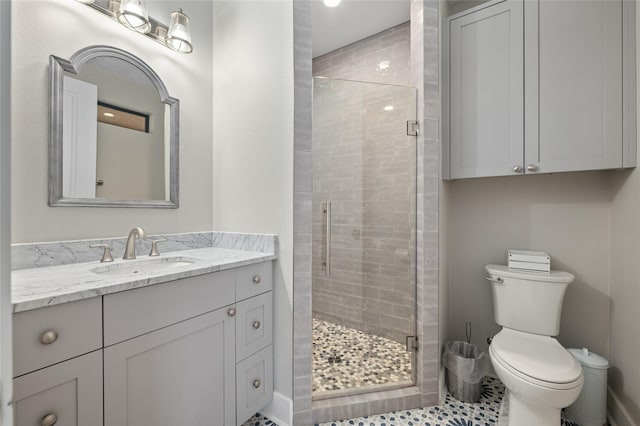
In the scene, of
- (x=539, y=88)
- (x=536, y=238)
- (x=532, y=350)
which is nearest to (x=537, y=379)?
(x=532, y=350)

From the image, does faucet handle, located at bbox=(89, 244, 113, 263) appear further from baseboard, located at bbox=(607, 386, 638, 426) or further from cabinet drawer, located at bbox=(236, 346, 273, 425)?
baseboard, located at bbox=(607, 386, 638, 426)

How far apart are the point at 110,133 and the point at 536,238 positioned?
2.74m

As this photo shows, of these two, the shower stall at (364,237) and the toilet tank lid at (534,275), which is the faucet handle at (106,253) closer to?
the shower stall at (364,237)

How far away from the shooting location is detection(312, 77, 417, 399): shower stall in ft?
5.82

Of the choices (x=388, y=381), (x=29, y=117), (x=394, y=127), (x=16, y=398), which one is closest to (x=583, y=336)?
(x=388, y=381)

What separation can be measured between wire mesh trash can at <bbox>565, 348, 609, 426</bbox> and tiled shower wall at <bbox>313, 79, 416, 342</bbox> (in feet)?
3.17

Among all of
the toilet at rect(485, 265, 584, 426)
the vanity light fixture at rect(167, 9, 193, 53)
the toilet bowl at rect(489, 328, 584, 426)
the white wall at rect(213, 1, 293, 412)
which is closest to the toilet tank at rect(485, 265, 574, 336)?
the toilet at rect(485, 265, 584, 426)

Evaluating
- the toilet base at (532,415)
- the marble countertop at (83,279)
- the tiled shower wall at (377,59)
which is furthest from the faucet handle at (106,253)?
the tiled shower wall at (377,59)

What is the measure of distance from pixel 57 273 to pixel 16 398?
0.52 m

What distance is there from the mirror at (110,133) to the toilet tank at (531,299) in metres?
2.20

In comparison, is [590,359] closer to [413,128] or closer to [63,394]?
[413,128]

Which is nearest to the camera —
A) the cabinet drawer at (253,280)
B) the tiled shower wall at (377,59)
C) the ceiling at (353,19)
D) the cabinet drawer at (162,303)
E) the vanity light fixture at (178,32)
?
the cabinet drawer at (162,303)

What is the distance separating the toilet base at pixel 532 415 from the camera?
1.35 m

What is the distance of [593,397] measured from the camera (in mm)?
1546
